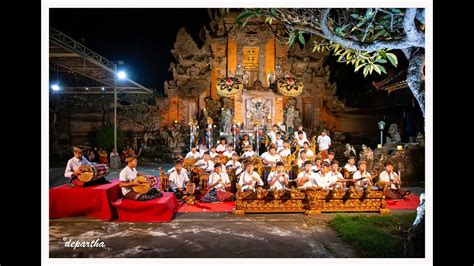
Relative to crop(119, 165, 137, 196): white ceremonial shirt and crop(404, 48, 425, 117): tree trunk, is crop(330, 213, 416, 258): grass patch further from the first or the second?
crop(119, 165, 137, 196): white ceremonial shirt

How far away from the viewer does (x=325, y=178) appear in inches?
303

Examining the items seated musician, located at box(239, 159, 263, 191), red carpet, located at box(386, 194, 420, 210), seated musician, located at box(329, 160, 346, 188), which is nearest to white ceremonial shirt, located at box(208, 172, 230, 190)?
seated musician, located at box(239, 159, 263, 191)

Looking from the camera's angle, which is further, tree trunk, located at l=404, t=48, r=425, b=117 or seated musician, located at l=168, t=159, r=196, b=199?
seated musician, located at l=168, t=159, r=196, b=199

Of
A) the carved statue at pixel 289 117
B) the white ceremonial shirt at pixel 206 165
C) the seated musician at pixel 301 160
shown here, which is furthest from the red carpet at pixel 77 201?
the carved statue at pixel 289 117

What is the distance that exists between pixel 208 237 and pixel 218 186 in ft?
9.04

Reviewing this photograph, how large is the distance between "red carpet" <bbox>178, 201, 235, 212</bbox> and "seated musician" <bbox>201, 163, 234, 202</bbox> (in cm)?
16

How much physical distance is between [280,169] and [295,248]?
8.51ft

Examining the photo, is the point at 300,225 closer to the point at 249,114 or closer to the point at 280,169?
the point at 280,169

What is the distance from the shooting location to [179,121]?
20.6 meters

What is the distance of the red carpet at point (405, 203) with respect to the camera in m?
7.73

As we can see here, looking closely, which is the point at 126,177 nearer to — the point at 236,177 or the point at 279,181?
the point at 236,177

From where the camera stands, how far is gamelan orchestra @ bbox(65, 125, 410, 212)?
690 centimetres

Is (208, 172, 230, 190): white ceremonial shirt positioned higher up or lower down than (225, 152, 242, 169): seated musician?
lower down
